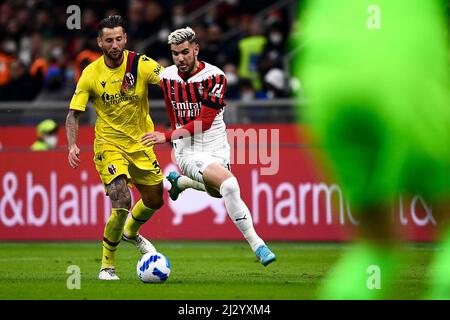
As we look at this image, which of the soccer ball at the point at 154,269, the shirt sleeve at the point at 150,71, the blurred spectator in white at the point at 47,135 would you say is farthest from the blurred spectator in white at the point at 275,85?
the soccer ball at the point at 154,269

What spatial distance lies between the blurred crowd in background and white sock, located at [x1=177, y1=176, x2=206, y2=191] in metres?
5.39

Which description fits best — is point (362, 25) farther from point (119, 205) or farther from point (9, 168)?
point (9, 168)

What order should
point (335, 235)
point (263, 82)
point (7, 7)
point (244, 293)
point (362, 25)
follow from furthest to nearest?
point (7, 7), point (263, 82), point (335, 235), point (244, 293), point (362, 25)

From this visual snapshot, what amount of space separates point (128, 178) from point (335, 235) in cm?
453

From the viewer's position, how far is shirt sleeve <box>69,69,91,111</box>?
384 inches

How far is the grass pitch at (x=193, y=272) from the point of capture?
27.4ft

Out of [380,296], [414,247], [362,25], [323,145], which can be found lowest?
[414,247]

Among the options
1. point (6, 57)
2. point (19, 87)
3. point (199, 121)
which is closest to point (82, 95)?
point (199, 121)

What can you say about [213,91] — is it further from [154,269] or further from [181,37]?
[154,269]

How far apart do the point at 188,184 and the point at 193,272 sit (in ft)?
2.96

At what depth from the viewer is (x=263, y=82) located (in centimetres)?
1636

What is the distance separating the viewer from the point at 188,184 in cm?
1024

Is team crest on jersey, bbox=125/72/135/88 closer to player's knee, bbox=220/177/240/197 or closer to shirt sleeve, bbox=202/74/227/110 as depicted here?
shirt sleeve, bbox=202/74/227/110

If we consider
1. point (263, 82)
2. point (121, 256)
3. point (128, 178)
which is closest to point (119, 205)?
point (128, 178)
